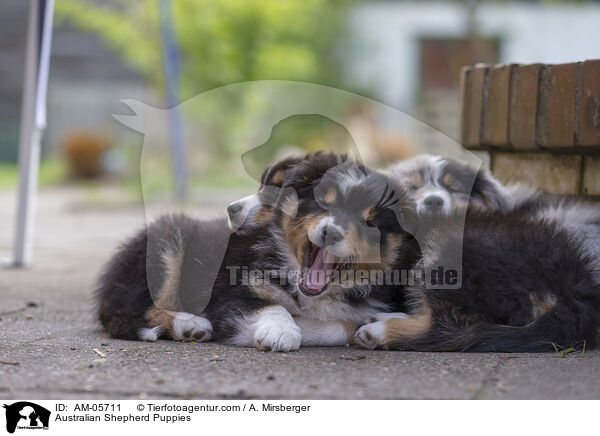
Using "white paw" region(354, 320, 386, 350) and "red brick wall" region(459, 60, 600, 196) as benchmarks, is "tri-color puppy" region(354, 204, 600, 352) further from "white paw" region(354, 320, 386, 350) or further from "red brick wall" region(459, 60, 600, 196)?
"red brick wall" region(459, 60, 600, 196)

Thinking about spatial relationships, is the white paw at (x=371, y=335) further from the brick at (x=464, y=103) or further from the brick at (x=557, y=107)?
the brick at (x=464, y=103)

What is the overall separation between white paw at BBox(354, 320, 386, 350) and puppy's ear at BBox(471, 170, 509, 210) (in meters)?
1.00

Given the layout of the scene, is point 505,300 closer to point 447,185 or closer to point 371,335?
point 371,335

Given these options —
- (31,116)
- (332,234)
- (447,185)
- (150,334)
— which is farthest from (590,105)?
(31,116)

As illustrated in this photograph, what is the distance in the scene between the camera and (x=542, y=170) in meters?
4.33

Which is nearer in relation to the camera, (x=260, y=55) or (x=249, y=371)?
(x=249, y=371)

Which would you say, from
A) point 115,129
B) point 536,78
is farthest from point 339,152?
point 115,129

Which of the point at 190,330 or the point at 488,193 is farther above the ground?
the point at 488,193

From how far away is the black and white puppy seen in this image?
12.8 ft

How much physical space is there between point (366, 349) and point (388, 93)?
17.7 meters

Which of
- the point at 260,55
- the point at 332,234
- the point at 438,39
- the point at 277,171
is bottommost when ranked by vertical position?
the point at 332,234

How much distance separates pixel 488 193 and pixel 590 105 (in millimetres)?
636
